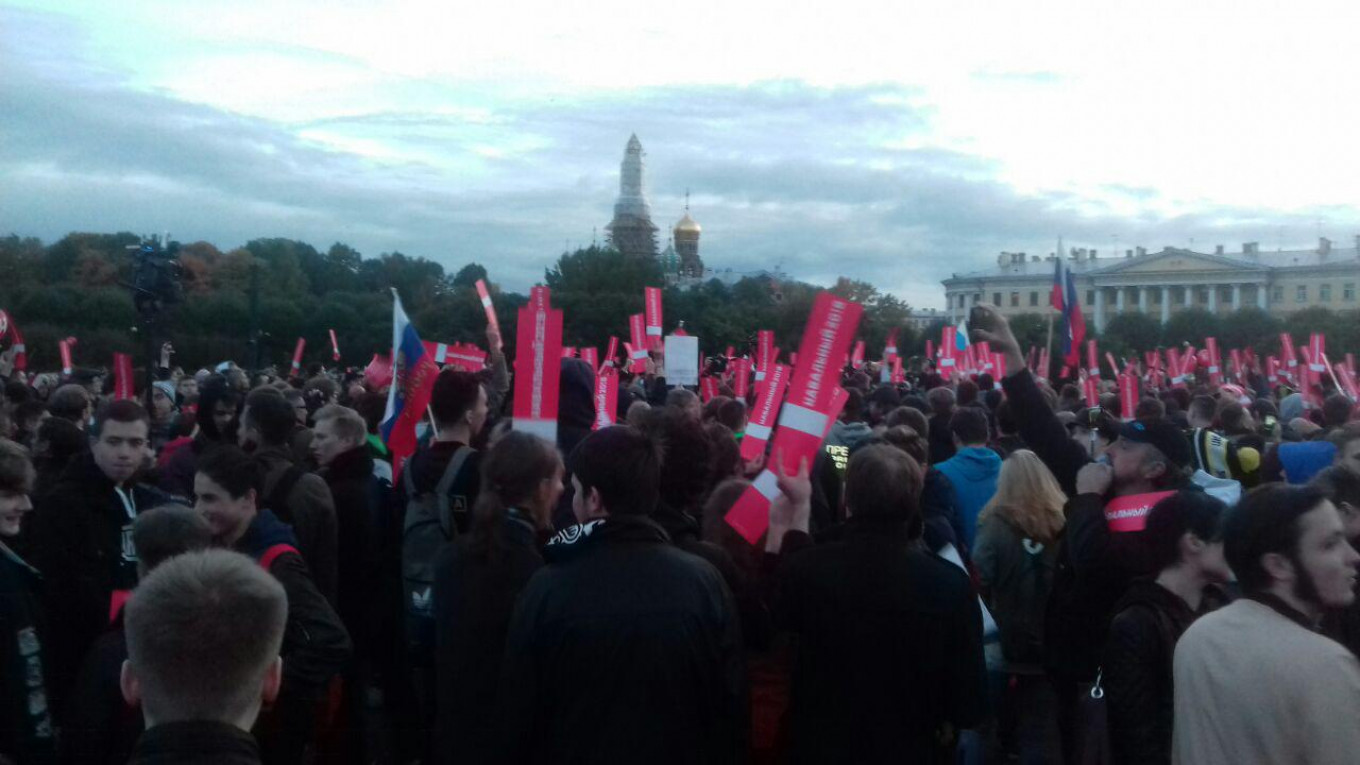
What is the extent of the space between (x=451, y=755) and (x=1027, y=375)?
257cm

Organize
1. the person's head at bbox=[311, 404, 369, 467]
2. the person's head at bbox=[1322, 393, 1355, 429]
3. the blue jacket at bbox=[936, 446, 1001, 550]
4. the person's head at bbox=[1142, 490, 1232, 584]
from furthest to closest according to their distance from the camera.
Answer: the person's head at bbox=[1322, 393, 1355, 429], the blue jacket at bbox=[936, 446, 1001, 550], the person's head at bbox=[311, 404, 369, 467], the person's head at bbox=[1142, 490, 1232, 584]

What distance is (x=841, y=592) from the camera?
147 inches

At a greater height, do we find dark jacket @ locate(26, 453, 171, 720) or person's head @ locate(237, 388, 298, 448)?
person's head @ locate(237, 388, 298, 448)

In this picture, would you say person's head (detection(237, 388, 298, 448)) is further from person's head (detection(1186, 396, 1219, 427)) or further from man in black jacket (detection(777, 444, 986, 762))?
person's head (detection(1186, 396, 1219, 427))

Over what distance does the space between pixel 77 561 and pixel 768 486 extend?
103 inches

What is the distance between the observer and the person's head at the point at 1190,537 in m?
3.67

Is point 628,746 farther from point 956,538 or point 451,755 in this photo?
point 956,538

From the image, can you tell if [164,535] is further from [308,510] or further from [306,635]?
[308,510]

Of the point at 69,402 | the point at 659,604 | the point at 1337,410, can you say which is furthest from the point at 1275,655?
the point at 69,402

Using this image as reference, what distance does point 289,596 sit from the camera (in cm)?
386

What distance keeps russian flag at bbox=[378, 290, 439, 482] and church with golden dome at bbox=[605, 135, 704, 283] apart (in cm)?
11151

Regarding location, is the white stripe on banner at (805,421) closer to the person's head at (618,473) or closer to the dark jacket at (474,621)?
the person's head at (618,473)

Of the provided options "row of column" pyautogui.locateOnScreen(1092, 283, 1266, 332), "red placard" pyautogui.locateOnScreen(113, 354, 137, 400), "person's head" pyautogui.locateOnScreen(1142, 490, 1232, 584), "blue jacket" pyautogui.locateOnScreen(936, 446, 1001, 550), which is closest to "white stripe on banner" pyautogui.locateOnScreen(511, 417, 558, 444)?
"blue jacket" pyautogui.locateOnScreen(936, 446, 1001, 550)

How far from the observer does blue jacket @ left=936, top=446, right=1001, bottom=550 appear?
6.59 meters
